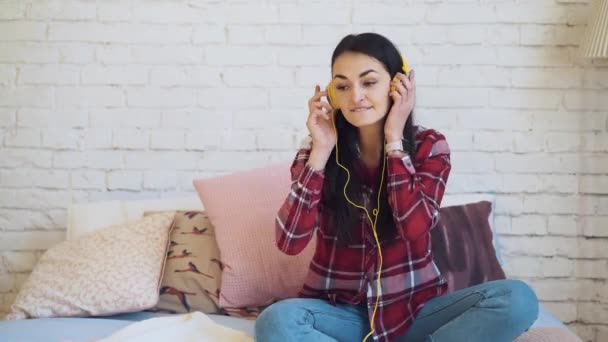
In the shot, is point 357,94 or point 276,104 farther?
point 276,104

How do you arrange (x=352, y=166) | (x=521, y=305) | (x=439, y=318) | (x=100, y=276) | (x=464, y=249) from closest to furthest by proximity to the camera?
(x=521, y=305)
(x=439, y=318)
(x=352, y=166)
(x=100, y=276)
(x=464, y=249)

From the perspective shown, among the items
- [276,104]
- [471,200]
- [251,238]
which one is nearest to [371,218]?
[251,238]

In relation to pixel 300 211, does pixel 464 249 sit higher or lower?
lower

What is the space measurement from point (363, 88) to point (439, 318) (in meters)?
0.56

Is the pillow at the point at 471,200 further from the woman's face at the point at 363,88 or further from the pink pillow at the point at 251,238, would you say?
the woman's face at the point at 363,88

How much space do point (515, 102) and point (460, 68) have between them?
0.22 metres

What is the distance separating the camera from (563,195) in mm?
2332

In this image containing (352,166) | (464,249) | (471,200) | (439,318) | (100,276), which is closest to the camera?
(439,318)

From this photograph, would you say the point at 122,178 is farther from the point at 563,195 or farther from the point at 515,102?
the point at 563,195

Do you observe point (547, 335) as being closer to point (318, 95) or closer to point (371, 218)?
point (371, 218)

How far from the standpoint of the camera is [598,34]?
2.10 m

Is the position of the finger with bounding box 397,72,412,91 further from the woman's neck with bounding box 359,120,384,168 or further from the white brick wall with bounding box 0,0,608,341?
the white brick wall with bounding box 0,0,608,341

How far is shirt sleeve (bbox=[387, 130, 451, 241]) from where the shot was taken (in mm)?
1508

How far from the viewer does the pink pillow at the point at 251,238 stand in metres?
1.93
